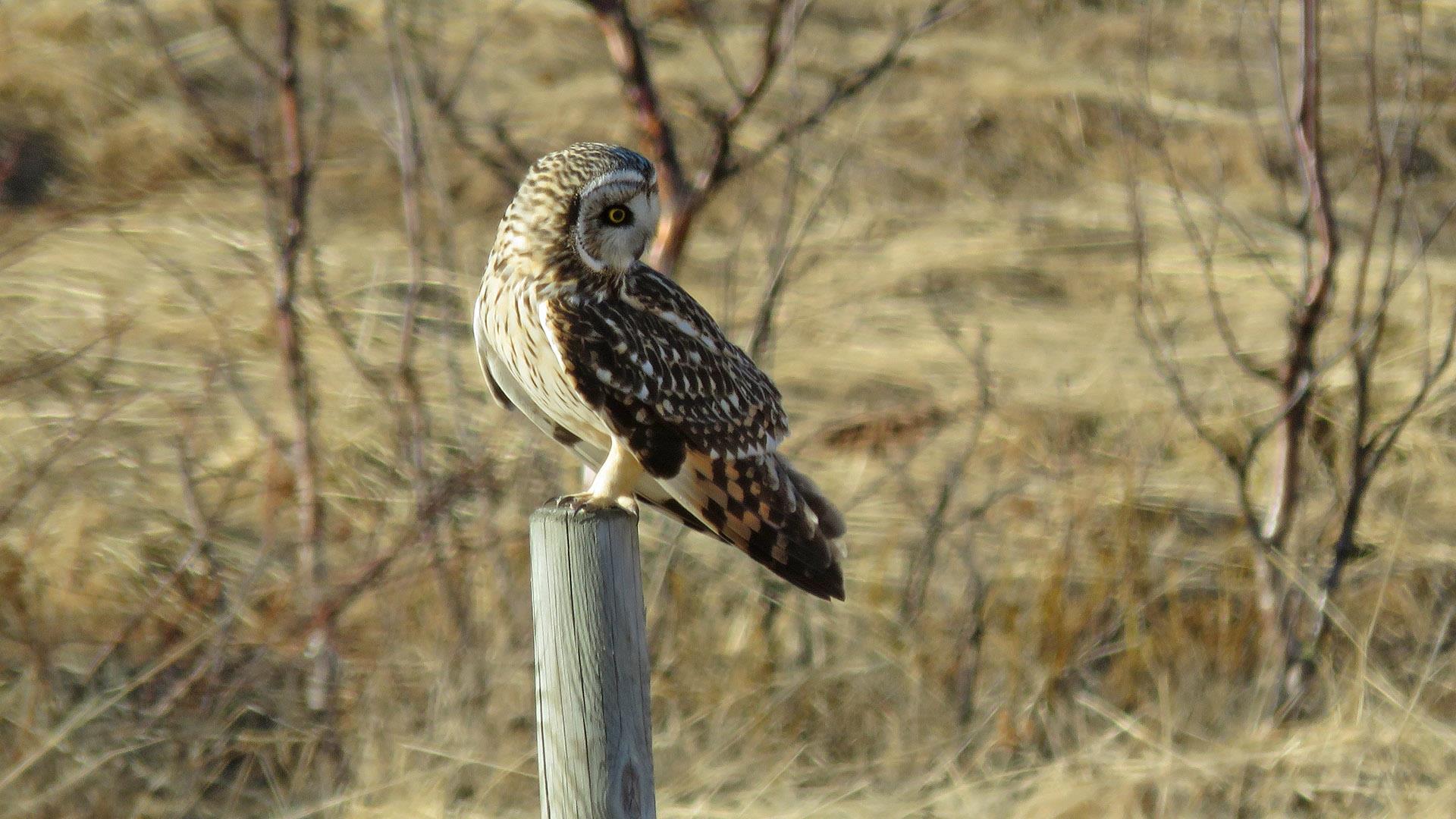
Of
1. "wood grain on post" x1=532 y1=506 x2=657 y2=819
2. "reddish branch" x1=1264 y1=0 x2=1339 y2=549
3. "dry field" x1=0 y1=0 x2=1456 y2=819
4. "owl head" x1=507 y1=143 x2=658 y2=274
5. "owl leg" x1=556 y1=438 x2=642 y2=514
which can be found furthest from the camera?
"dry field" x1=0 y1=0 x2=1456 y2=819

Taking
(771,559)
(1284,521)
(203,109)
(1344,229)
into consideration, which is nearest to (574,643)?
(771,559)

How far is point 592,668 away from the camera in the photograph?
2.17m

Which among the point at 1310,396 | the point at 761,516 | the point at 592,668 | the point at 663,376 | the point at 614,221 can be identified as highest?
the point at 614,221

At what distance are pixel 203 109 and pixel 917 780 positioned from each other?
283cm

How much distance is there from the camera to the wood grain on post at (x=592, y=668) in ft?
7.11

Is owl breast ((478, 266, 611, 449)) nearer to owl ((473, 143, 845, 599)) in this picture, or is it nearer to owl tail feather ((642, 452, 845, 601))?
owl ((473, 143, 845, 599))

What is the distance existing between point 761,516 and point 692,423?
0.71ft

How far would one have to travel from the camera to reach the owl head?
266 cm

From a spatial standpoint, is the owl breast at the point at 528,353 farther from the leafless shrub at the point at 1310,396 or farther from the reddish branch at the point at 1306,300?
the reddish branch at the point at 1306,300

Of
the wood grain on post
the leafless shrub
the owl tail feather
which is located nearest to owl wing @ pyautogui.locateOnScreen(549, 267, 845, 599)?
the owl tail feather

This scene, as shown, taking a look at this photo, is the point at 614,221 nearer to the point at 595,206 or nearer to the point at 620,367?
the point at 595,206

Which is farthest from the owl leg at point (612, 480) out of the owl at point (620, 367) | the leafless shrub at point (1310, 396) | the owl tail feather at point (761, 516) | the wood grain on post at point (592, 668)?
the leafless shrub at point (1310, 396)

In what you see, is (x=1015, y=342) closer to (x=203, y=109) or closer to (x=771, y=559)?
(x=203, y=109)

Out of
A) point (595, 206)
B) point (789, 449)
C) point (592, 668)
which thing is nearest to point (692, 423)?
point (595, 206)
